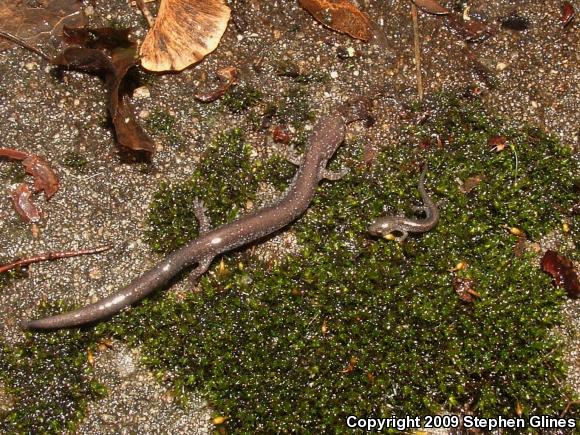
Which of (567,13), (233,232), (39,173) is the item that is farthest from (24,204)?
(567,13)

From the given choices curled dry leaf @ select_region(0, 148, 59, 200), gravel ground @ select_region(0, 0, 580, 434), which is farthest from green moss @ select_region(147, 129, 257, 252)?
curled dry leaf @ select_region(0, 148, 59, 200)

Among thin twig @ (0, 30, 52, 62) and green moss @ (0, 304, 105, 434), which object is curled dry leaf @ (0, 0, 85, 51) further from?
green moss @ (0, 304, 105, 434)

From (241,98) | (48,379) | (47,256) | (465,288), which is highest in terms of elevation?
(241,98)

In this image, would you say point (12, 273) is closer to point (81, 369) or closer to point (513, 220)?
point (81, 369)

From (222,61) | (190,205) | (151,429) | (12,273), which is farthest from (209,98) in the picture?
(151,429)

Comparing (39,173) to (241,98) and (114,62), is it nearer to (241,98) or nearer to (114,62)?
(114,62)

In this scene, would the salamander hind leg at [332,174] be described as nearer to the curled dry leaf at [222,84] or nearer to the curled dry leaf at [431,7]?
the curled dry leaf at [222,84]
